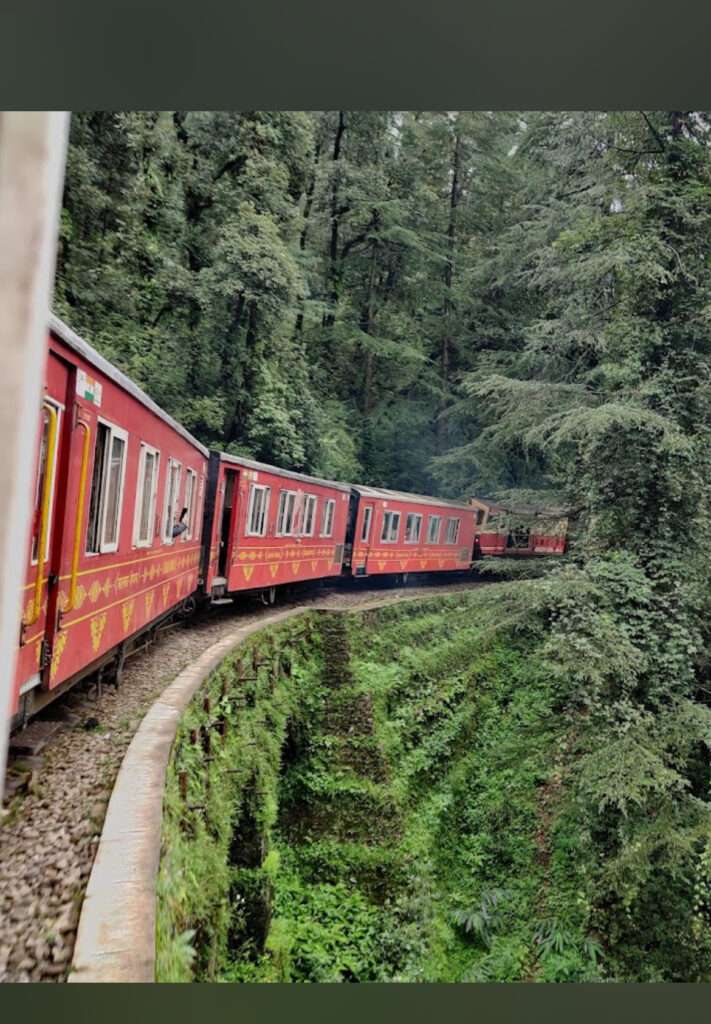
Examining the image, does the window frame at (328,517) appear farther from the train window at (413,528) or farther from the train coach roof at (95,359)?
the train coach roof at (95,359)

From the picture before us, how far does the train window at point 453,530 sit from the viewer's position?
45.6 feet

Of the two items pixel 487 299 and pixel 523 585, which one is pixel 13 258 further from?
pixel 487 299

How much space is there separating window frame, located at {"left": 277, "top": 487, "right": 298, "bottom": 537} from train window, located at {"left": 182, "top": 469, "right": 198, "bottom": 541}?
2.03 meters

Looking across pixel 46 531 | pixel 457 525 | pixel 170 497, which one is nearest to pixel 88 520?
pixel 46 531

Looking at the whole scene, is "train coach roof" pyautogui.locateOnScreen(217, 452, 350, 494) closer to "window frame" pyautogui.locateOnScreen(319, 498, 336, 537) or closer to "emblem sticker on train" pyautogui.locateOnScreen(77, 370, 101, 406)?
"window frame" pyautogui.locateOnScreen(319, 498, 336, 537)

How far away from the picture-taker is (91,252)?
930 cm

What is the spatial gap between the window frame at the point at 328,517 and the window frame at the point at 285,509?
3.77ft

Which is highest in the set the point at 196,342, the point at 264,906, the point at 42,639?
the point at 196,342

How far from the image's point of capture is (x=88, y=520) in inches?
136

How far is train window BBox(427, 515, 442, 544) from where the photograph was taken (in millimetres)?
13330

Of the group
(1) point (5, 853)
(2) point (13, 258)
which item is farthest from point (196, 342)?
(2) point (13, 258)

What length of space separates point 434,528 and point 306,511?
4.35 m

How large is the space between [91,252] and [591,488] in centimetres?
670

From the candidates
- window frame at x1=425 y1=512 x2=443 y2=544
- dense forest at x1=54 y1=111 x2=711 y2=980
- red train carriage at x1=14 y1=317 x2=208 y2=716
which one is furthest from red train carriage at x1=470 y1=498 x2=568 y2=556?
red train carriage at x1=14 y1=317 x2=208 y2=716
